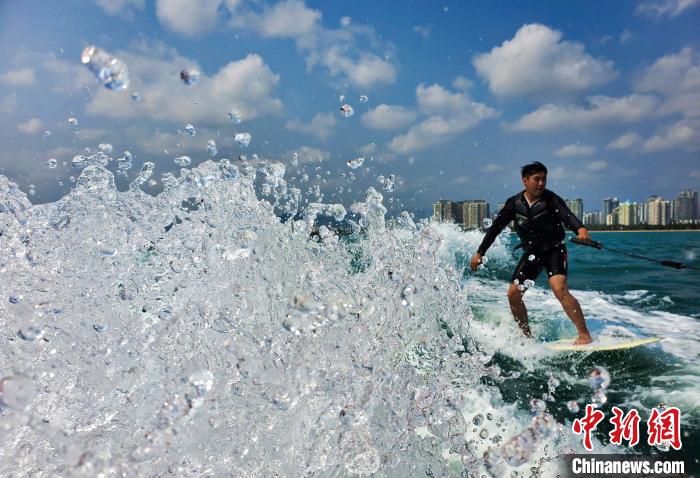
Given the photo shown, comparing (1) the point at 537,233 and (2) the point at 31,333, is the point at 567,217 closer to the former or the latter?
(1) the point at 537,233

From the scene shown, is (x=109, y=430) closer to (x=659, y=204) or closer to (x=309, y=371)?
(x=309, y=371)

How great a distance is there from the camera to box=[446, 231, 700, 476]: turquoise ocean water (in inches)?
142

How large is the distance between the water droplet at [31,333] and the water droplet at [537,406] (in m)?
3.57

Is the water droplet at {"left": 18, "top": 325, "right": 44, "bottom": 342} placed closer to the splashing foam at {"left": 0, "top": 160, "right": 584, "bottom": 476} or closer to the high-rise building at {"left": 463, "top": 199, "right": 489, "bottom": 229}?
the splashing foam at {"left": 0, "top": 160, "right": 584, "bottom": 476}

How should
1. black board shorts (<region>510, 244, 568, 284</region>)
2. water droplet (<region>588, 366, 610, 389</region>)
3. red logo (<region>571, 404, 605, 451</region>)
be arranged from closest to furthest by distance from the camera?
red logo (<region>571, 404, 605, 451</region>), water droplet (<region>588, 366, 610, 389</region>), black board shorts (<region>510, 244, 568, 284</region>)

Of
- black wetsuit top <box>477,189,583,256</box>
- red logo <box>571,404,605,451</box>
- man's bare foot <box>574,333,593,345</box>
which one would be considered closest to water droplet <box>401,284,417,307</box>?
red logo <box>571,404,605,451</box>

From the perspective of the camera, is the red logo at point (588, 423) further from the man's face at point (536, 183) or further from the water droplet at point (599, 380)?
the man's face at point (536, 183)

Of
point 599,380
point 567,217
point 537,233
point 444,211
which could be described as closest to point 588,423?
point 599,380

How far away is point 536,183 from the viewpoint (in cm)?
539

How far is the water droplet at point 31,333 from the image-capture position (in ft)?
9.77

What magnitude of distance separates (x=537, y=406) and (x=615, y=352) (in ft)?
6.17

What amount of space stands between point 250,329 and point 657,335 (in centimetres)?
530

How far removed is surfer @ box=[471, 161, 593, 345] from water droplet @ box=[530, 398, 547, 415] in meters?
2.01

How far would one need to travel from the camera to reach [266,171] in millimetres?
4852
